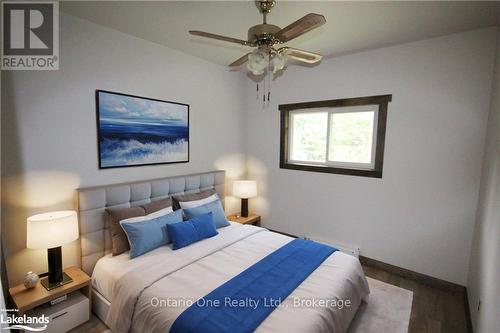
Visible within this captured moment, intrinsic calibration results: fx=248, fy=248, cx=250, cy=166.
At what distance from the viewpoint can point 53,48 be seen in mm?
2135

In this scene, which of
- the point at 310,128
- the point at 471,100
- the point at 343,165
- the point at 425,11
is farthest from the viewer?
the point at 310,128

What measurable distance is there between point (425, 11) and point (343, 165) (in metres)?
1.81

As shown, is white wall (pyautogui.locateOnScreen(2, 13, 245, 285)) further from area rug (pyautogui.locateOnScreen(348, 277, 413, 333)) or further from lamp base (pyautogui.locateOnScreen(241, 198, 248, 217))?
area rug (pyautogui.locateOnScreen(348, 277, 413, 333))

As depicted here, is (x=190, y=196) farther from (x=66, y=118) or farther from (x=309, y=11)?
(x=309, y=11)

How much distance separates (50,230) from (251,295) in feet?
5.28

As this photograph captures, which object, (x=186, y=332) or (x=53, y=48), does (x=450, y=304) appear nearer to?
(x=186, y=332)

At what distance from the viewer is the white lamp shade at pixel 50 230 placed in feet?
6.18

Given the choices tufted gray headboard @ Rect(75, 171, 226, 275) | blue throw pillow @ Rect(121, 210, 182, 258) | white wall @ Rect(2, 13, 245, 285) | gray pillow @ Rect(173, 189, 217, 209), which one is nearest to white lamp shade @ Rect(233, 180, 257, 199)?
gray pillow @ Rect(173, 189, 217, 209)

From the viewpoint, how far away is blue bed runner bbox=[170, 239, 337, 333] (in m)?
1.49

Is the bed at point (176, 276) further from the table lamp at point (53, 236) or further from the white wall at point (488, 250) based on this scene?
the white wall at point (488, 250)

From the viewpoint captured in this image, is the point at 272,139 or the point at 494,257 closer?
the point at 494,257

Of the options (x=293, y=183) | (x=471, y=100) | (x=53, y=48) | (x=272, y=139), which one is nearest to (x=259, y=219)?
(x=293, y=183)

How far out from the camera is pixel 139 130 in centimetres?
277

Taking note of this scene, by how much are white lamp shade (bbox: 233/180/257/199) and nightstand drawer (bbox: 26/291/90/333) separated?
2126mm
